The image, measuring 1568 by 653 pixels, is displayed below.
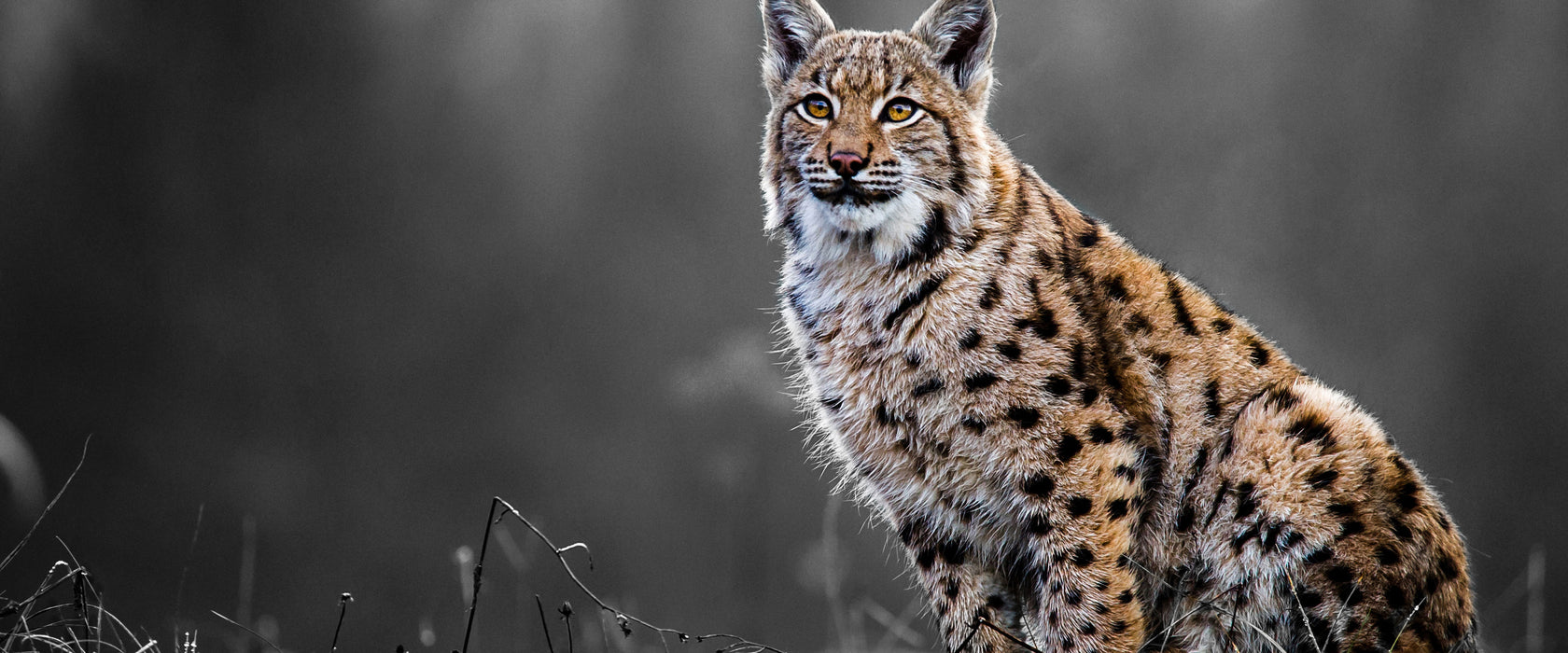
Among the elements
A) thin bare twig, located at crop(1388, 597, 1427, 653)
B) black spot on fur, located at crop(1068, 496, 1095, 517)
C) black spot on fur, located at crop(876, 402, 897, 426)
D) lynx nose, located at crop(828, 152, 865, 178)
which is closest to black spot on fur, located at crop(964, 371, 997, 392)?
black spot on fur, located at crop(876, 402, 897, 426)

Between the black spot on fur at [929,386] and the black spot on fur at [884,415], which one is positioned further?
the black spot on fur at [884,415]

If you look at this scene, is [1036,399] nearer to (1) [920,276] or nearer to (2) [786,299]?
(1) [920,276]

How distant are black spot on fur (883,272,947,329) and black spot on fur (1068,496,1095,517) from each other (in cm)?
95

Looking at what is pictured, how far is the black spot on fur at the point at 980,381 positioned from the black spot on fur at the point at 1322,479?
45.8 inches

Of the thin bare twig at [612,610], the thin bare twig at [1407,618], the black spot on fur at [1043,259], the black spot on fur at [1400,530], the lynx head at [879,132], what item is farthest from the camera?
the black spot on fur at [1043,259]

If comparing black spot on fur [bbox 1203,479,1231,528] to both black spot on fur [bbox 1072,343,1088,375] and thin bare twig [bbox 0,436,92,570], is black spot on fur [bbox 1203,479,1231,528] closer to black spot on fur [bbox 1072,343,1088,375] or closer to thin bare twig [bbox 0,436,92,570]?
black spot on fur [bbox 1072,343,1088,375]

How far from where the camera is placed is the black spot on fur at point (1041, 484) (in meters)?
4.30

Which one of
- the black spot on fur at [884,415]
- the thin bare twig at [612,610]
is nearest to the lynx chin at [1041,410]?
the black spot on fur at [884,415]

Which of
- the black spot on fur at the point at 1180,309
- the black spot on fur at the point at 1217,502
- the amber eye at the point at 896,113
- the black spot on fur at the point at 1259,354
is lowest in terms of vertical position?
the black spot on fur at the point at 1217,502

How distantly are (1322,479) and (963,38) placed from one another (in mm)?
2203

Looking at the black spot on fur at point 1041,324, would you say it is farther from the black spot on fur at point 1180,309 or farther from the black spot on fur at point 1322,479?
the black spot on fur at point 1322,479

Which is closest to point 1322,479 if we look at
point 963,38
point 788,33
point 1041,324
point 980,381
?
point 1041,324

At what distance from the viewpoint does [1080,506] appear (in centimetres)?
427

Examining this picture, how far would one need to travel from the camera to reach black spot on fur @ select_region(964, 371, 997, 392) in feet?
14.4
